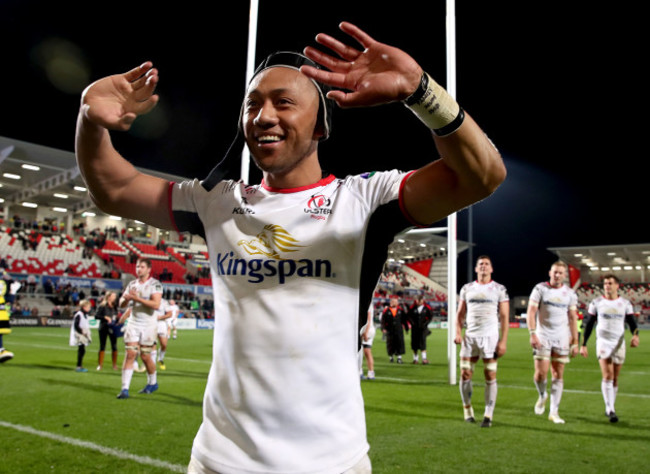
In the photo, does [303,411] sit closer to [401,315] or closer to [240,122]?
[240,122]

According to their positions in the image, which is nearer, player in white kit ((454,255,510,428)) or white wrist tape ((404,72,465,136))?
white wrist tape ((404,72,465,136))

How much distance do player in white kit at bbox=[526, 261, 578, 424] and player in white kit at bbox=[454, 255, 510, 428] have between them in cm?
53

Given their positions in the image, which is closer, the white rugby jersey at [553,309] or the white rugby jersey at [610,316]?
the white rugby jersey at [553,309]

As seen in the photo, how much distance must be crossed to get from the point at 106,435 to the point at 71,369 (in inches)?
281

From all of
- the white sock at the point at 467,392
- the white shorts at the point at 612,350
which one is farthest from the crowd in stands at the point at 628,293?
the white sock at the point at 467,392

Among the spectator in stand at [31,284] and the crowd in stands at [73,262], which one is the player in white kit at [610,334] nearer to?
the crowd in stands at [73,262]

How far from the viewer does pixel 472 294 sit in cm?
836

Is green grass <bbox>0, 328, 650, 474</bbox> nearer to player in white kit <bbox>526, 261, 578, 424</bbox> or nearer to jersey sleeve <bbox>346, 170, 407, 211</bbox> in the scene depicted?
player in white kit <bbox>526, 261, 578, 424</bbox>

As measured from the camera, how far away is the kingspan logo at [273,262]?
1.65 metres

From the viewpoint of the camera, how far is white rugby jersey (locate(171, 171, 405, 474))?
61.2 inches

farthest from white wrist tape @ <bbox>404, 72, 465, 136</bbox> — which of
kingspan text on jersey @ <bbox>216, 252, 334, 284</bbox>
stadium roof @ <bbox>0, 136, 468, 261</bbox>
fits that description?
stadium roof @ <bbox>0, 136, 468, 261</bbox>

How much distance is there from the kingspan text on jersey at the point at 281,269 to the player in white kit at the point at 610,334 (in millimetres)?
7519

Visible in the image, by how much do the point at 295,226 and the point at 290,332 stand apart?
33 cm

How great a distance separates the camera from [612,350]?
844 centimetres
